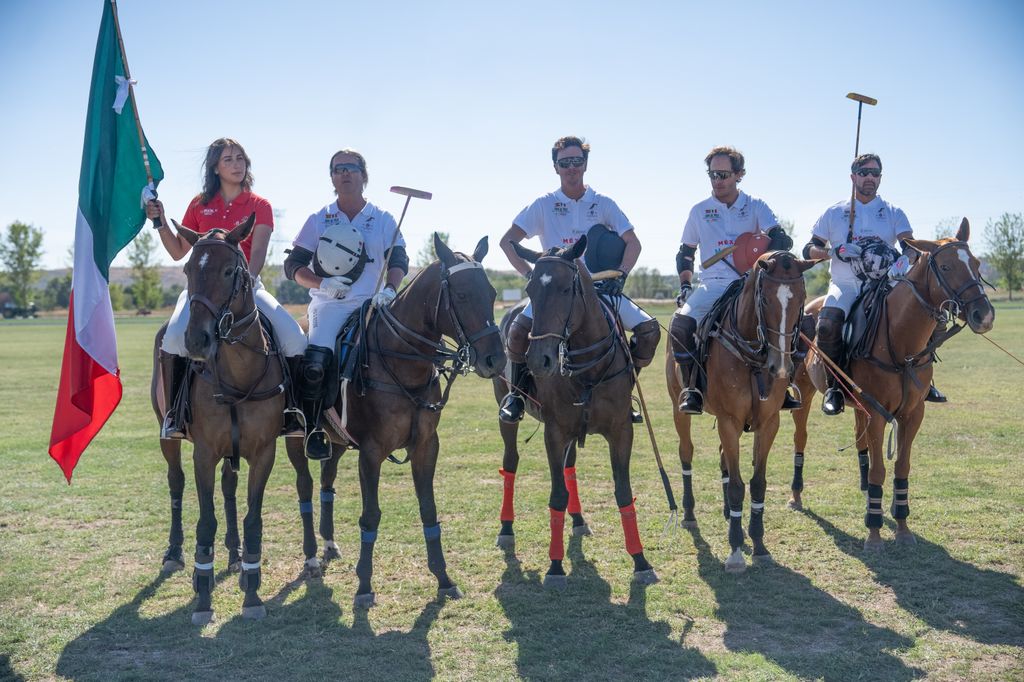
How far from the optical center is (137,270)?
273 ft

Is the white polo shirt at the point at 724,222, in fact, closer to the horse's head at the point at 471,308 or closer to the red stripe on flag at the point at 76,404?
the horse's head at the point at 471,308

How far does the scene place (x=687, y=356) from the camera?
22.9 feet

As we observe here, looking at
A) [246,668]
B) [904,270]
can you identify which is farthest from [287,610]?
[904,270]

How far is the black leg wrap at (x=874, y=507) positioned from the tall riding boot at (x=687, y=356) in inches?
64.4

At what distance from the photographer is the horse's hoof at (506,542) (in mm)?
6883

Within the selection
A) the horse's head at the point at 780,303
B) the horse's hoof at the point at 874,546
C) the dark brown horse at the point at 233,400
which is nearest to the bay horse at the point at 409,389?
the dark brown horse at the point at 233,400

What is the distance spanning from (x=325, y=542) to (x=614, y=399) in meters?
2.80

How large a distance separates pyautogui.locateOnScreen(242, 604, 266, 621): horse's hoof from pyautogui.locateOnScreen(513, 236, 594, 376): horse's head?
2.52m

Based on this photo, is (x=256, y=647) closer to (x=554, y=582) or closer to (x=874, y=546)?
(x=554, y=582)

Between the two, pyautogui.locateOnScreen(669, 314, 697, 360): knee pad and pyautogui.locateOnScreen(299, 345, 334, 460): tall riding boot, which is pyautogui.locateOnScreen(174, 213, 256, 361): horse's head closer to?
pyautogui.locateOnScreen(299, 345, 334, 460): tall riding boot

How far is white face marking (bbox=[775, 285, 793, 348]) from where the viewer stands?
580 cm

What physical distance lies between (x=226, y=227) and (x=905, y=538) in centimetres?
616

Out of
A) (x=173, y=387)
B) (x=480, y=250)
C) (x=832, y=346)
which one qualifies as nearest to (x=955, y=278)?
(x=832, y=346)

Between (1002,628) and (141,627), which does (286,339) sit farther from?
(1002,628)
